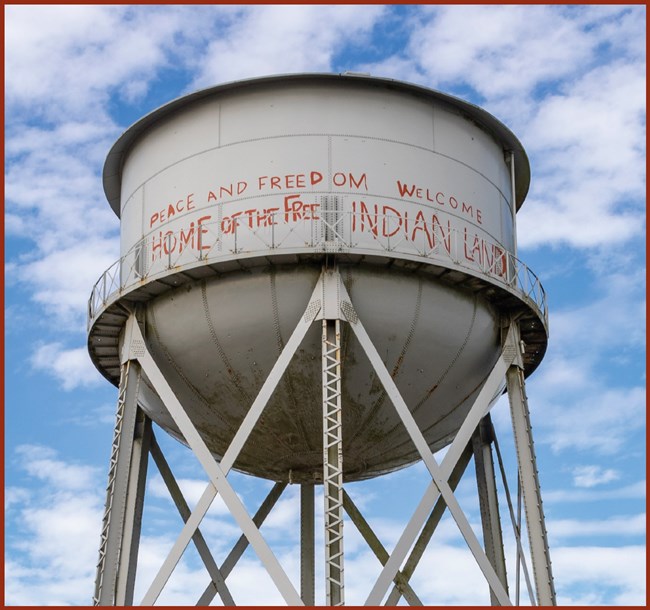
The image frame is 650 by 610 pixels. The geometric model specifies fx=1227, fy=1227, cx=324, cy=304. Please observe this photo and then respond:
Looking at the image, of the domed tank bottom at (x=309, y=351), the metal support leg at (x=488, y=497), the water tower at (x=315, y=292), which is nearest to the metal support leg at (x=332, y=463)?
the water tower at (x=315, y=292)

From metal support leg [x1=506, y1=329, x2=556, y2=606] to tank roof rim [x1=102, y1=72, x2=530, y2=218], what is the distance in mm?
4035

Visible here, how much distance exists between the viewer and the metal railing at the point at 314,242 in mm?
17906

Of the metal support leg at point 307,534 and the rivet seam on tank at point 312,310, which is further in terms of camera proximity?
the metal support leg at point 307,534

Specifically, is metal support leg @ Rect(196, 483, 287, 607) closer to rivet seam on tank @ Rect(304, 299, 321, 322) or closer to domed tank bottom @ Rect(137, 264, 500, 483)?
domed tank bottom @ Rect(137, 264, 500, 483)

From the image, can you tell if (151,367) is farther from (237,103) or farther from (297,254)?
(237,103)

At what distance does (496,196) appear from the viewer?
66.4ft

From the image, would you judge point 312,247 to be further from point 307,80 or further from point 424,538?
point 424,538

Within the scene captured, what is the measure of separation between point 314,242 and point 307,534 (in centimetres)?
775

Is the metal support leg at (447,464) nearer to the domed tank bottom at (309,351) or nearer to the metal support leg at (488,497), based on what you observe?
the domed tank bottom at (309,351)

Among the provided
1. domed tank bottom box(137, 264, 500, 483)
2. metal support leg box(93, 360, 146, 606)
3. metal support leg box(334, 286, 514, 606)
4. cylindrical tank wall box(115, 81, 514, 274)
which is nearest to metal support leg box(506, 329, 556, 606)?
domed tank bottom box(137, 264, 500, 483)

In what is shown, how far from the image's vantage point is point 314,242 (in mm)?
17812

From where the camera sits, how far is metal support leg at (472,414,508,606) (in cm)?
2144

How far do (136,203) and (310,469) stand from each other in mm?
5595

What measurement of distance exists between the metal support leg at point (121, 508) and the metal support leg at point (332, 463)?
3269 mm
